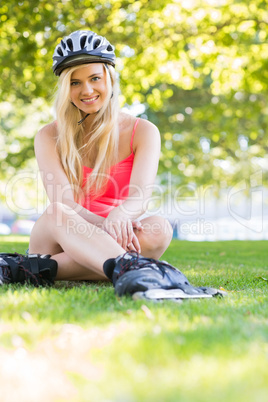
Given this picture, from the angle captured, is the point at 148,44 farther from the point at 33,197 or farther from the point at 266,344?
the point at 33,197

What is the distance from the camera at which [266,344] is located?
62.6 inches

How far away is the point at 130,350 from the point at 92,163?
2473mm

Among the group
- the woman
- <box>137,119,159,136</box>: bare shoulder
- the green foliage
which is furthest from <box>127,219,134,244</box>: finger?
the green foliage

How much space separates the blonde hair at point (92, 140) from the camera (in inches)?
143

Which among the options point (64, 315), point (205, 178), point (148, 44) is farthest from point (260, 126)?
point (64, 315)

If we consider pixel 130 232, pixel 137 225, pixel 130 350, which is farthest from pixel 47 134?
pixel 130 350

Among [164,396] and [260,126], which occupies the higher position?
[260,126]

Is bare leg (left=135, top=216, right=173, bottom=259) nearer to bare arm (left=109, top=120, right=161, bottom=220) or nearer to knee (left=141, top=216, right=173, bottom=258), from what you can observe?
knee (left=141, top=216, right=173, bottom=258)

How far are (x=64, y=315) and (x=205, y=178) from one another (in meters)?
18.4

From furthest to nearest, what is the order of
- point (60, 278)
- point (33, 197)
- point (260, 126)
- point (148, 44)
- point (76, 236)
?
point (33, 197)
point (260, 126)
point (148, 44)
point (60, 278)
point (76, 236)

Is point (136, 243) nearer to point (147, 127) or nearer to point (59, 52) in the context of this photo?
point (147, 127)

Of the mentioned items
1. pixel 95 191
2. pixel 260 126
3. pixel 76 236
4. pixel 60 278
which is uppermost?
pixel 260 126

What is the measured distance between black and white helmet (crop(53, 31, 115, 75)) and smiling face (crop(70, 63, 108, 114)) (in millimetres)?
61

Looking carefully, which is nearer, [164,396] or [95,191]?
[164,396]
